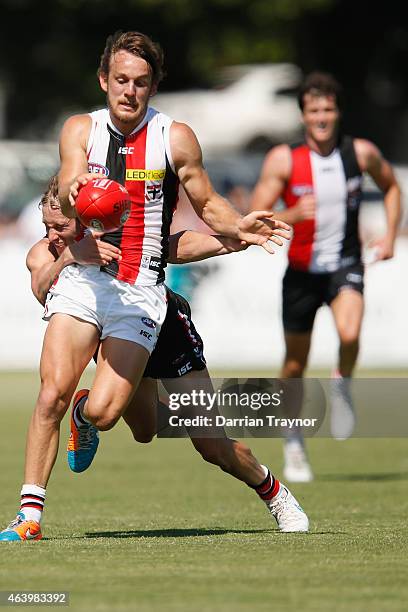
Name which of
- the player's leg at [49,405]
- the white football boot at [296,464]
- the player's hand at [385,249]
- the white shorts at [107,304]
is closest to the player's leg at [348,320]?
the player's hand at [385,249]

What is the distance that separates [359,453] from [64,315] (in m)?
6.66

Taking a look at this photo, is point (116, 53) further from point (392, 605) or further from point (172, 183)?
point (392, 605)

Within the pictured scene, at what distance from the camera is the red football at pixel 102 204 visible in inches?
289

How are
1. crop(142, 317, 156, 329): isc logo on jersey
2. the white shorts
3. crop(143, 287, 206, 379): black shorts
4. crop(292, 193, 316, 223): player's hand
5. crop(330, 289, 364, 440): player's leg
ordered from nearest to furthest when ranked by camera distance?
the white shorts, crop(142, 317, 156, 329): isc logo on jersey, crop(143, 287, 206, 379): black shorts, crop(292, 193, 316, 223): player's hand, crop(330, 289, 364, 440): player's leg

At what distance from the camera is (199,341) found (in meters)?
8.23

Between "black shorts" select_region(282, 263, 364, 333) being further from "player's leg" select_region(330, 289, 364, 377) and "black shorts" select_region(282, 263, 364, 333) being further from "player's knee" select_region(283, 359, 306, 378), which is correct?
"player's knee" select_region(283, 359, 306, 378)

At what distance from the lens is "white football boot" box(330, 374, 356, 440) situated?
36.0 ft

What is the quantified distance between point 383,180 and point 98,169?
179 inches

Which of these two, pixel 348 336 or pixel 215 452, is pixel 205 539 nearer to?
pixel 215 452

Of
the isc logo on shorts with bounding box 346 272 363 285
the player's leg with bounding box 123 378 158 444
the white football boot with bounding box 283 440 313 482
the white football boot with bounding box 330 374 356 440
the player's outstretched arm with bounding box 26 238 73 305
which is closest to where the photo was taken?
the player's outstretched arm with bounding box 26 238 73 305

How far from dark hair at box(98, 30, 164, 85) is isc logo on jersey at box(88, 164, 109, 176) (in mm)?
504

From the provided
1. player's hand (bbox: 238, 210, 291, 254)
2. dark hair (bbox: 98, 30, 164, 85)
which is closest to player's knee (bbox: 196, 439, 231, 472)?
player's hand (bbox: 238, 210, 291, 254)

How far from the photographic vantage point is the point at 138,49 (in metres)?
7.89

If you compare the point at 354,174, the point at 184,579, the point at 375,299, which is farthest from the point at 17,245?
the point at 184,579
